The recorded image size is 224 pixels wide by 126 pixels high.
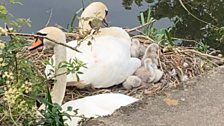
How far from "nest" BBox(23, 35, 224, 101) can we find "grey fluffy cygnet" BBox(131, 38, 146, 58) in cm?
7

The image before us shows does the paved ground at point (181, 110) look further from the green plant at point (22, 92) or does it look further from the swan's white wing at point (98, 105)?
the swan's white wing at point (98, 105)

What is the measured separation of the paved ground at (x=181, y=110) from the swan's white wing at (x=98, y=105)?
42cm

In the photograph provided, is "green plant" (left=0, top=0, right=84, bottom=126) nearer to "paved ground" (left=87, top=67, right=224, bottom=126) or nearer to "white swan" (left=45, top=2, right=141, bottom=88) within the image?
"paved ground" (left=87, top=67, right=224, bottom=126)

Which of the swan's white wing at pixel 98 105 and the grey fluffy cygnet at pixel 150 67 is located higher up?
the grey fluffy cygnet at pixel 150 67

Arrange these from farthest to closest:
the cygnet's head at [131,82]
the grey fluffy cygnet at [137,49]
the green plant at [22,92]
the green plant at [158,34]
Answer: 1. the green plant at [158,34]
2. the grey fluffy cygnet at [137,49]
3. the cygnet's head at [131,82]
4. the green plant at [22,92]

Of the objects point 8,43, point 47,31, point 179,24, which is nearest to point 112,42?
point 47,31

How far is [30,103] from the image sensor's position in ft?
8.58

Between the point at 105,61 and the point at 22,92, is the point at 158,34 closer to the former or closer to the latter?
the point at 105,61

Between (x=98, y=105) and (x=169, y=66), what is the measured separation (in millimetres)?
931

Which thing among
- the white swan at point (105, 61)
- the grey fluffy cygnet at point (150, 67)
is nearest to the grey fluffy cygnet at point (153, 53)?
the grey fluffy cygnet at point (150, 67)

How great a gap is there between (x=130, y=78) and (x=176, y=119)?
1212 millimetres

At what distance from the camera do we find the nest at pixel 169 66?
3686 mm

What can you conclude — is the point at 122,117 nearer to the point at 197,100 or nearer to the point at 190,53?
the point at 197,100

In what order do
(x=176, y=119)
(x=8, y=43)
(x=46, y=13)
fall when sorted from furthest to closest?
1. (x=46, y=13)
2. (x=8, y=43)
3. (x=176, y=119)
